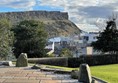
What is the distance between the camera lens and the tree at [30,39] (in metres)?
44.1

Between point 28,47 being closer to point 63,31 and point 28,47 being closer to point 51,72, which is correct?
point 51,72

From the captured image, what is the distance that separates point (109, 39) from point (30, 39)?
40.9 feet

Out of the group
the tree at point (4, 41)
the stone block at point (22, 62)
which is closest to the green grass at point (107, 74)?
the stone block at point (22, 62)

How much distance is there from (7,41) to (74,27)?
109916 millimetres

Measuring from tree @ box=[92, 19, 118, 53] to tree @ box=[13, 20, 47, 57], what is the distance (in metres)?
8.16

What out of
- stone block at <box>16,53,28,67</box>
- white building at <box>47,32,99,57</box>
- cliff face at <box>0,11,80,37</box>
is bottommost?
white building at <box>47,32,99,57</box>

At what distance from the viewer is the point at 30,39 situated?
4591cm

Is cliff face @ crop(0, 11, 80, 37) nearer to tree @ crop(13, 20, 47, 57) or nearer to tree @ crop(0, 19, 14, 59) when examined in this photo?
tree @ crop(13, 20, 47, 57)

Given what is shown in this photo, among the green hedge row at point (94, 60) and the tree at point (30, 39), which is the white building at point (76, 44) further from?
the green hedge row at point (94, 60)

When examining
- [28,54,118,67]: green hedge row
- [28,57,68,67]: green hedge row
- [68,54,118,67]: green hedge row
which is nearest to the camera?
Result: [28,57,68,67]: green hedge row

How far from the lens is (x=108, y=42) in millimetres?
37344

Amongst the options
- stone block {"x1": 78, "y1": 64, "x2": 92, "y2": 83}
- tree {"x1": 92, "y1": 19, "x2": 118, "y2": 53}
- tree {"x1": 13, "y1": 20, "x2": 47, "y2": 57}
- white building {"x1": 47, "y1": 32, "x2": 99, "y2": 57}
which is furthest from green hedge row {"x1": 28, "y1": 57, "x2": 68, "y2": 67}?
white building {"x1": 47, "y1": 32, "x2": 99, "y2": 57}

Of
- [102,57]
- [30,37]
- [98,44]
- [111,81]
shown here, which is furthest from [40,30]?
[111,81]

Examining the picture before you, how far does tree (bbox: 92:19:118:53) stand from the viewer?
37.0 meters
